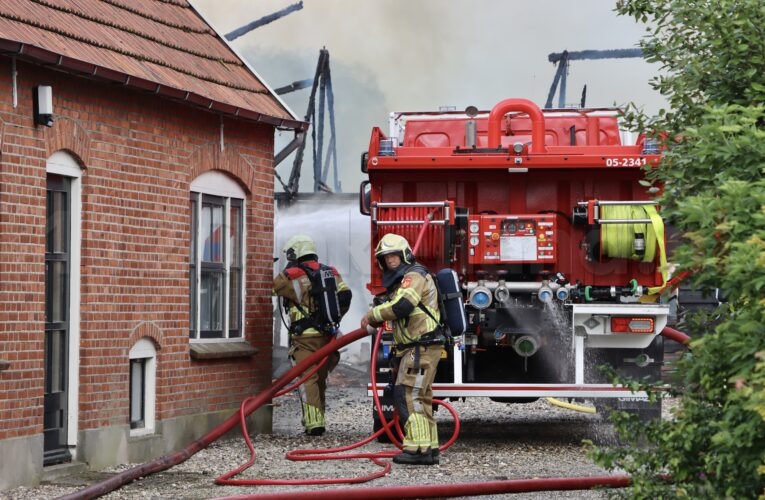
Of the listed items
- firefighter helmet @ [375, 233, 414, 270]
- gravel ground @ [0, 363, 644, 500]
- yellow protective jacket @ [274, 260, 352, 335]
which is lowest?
gravel ground @ [0, 363, 644, 500]

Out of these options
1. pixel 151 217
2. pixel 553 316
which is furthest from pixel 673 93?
pixel 151 217

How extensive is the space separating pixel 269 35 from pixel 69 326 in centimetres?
2034

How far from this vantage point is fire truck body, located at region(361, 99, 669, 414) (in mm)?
12633

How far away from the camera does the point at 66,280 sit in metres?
11.3

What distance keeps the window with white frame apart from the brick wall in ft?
0.49

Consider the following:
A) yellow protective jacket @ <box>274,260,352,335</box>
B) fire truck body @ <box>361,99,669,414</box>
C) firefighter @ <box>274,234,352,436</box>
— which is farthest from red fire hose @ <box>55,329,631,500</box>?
yellow protective jacket @ <box>274,260,352,335</box>

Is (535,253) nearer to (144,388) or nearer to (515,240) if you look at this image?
(515,240)

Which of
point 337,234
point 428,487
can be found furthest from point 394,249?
point 337,234

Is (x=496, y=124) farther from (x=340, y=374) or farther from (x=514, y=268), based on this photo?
(x=340, y=374)

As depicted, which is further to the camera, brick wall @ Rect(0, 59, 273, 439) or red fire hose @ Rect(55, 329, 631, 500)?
brick wall @ Rect(0, 59, 273, 439)

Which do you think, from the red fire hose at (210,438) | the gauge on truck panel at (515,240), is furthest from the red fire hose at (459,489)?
the gauge on truck panel at (515,240)

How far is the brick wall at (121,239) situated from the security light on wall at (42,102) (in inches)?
2.4

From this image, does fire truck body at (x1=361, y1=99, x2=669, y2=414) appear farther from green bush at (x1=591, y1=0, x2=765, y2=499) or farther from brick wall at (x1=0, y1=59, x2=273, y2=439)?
green bush at (x1=591, y1=0, x2=765, y2=499)

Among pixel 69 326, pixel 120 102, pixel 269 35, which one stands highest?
pixel 269 35
